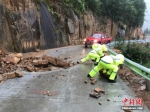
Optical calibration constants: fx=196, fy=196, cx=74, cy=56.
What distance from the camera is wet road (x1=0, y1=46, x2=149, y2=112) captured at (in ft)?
16.2

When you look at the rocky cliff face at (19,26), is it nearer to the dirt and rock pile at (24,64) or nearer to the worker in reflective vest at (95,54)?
the dirt and rock pile at (24,64)

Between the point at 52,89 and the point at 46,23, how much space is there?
12549 mm

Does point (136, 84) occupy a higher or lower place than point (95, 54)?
lower

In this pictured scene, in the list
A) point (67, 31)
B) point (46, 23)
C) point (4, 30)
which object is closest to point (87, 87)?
point (4, 30)

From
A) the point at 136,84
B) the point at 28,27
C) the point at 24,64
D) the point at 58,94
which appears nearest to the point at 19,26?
the point at 28,27

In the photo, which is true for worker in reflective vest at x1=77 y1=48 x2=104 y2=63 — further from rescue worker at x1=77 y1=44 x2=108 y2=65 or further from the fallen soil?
the fallen soil

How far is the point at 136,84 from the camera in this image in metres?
6.88

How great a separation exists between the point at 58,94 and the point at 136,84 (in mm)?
2843

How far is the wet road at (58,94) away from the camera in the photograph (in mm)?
4934

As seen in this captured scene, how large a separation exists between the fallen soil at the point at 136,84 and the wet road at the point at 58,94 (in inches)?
8.9

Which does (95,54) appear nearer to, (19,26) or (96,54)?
(96,54)

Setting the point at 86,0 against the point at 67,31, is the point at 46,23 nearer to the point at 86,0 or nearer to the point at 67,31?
the point at 67,31

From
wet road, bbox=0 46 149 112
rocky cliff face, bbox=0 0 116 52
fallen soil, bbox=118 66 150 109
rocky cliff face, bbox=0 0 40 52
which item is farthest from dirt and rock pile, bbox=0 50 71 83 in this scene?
fallen soil, bbox=118 66 150 109

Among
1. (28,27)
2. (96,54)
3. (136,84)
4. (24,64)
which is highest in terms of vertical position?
(28,27)
